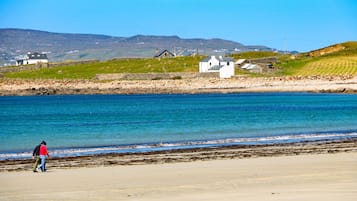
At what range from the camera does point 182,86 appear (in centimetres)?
10038

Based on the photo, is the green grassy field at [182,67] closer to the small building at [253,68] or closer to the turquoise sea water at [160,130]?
the small building at [253,68]

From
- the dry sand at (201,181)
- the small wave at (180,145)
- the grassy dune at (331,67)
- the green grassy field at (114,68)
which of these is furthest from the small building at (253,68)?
the dry sand at (201,181)

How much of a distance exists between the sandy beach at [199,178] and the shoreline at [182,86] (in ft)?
231

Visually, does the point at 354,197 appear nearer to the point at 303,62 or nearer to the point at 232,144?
the point at 232,144

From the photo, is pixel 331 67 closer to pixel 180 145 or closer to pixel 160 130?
pixel 160 130

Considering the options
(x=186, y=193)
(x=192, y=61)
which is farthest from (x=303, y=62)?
(x=186, y=193)

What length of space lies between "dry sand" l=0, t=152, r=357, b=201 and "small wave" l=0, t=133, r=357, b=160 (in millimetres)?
6476

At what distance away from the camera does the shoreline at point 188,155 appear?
2447cm

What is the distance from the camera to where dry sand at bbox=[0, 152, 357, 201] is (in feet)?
53.8

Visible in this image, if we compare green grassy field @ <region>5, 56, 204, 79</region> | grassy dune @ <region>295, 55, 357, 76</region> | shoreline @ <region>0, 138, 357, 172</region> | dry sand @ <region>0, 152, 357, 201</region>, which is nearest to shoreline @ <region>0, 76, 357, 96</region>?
grassy dune @ <region>295, 55, 357, 76</region>

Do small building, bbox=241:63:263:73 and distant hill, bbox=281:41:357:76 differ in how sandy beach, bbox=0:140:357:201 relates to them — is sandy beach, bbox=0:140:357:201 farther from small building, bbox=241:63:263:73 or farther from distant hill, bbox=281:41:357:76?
small building, bbox=241:63:263:73

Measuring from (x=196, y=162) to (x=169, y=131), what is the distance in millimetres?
16971

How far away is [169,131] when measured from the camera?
40.9 metres

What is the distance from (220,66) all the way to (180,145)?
73.6 metres
